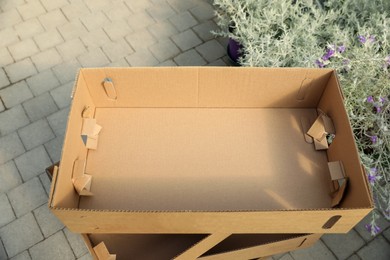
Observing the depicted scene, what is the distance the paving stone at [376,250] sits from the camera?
246cm

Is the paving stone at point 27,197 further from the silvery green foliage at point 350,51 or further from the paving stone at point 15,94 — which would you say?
the silvery green foliage at point 350,51

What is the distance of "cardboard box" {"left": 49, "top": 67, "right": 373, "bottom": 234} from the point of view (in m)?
1.57

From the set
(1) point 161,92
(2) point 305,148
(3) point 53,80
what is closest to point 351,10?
(2) point 305,148

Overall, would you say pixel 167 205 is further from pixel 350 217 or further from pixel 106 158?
pixel 350 217

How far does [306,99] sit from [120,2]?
2503mm

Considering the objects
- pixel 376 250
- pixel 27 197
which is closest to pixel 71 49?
pixel 27 197

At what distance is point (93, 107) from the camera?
75.9 inches

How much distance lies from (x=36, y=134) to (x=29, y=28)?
121 cm

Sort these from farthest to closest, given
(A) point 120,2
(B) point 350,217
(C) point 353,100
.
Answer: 1. (A) point 120,2
2. (C) point 353,100
3. (B) point 350,217

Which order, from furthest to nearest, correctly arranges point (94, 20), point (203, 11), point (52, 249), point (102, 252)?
point (203, 11) → point (94, 20) → point (52, 249) → point (102, 252)

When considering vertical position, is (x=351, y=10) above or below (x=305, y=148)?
above

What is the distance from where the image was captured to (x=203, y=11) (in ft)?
12.0

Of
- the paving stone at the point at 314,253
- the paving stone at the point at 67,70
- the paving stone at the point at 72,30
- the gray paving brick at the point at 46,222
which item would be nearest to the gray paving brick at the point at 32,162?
the gray paving brick at the point at 46,222

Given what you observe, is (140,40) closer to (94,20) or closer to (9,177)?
(94,20)
